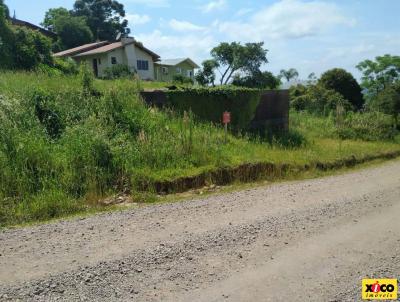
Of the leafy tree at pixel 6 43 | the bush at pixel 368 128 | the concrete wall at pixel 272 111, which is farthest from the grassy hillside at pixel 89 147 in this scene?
the leafy tree at pixel 6 43

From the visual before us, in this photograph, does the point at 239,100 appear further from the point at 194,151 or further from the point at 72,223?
the point at 72,223

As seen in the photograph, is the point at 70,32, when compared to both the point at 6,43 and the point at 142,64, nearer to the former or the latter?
the point at 142,64

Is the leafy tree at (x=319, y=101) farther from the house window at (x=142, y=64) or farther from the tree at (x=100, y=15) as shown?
the tree at (x=100, y=15)

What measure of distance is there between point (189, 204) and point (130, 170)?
6.11ft

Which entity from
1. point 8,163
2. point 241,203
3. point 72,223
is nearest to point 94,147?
point 8,163

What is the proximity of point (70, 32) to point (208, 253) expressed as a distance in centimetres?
4839

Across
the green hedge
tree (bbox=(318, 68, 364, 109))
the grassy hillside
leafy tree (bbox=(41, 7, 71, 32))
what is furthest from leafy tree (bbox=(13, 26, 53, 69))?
leafy tree (bbox=(41, 7, 71, 32))

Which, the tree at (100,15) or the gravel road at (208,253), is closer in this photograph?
the gravel road at (208,253)

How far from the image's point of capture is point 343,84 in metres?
27.2

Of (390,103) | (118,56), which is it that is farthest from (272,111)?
(118,56)

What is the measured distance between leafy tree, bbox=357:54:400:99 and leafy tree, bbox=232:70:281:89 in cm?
974

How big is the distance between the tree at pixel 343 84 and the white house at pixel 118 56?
60.5ft

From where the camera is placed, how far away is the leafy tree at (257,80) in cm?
3578

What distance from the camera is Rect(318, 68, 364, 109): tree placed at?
1069 inches
